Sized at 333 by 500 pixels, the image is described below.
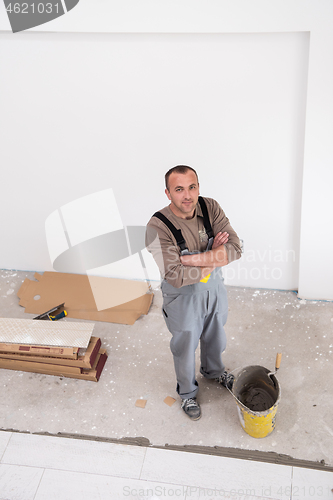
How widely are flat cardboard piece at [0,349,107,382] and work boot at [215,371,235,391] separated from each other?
0.90 metres

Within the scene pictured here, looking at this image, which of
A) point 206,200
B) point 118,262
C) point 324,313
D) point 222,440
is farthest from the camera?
point 118,262

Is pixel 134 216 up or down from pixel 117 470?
up

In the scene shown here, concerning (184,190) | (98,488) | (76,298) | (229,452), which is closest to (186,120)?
(184,190)

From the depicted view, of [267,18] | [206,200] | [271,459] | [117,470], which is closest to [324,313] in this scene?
[271,459]

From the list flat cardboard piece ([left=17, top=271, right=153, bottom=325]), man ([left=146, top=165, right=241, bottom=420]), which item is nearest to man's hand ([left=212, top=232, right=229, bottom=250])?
man ([left=146, top=165, right=241, bottom=420])

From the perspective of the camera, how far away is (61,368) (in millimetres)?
3039

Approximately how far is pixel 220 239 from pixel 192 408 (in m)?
1.19

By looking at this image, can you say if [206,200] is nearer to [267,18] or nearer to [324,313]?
[267,18]

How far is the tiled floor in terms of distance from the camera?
2385 millimetres

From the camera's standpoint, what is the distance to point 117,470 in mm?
2537

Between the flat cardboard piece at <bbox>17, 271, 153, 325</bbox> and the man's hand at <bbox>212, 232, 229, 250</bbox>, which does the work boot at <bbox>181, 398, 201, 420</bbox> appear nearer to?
the flat cardboard piece at <bbox>17, 271, 153, 325</bbox>

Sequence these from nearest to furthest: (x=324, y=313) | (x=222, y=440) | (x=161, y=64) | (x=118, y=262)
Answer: (x=222, y=440)
(x=161, y=64)
(x=324, y=313)
(x=118, y=262)

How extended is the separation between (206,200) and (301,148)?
103cm

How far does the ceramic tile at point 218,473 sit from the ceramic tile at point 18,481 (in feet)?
2.18
